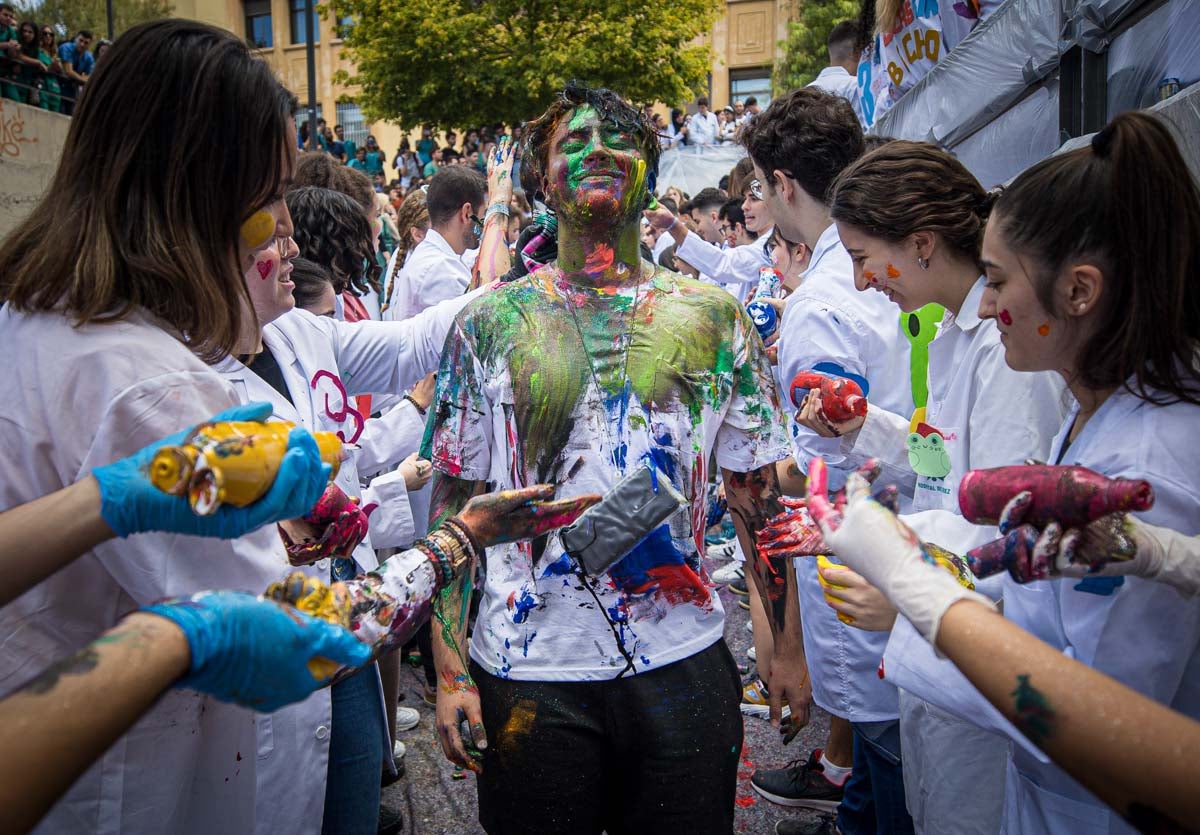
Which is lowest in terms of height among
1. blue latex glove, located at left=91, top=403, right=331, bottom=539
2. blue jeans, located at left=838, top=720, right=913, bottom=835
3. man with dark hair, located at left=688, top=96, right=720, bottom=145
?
blue jeans, located at left=838, top=720, right=913, bottom=835

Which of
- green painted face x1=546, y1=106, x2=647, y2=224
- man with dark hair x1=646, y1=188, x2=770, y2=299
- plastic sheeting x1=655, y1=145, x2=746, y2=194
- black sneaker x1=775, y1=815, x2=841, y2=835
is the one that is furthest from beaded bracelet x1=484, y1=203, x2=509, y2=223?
plastic sheeting x1=655, y1=145, x2=746, y2=194

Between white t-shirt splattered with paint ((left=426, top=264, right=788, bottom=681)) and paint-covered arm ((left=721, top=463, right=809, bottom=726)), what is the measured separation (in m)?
0.09

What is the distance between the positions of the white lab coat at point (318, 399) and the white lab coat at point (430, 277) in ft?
6.52

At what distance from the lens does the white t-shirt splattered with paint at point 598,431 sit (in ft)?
6.52

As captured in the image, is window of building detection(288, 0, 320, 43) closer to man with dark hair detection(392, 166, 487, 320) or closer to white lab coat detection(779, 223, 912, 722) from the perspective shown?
man with dark hair detection(392, 166, 487, 320)

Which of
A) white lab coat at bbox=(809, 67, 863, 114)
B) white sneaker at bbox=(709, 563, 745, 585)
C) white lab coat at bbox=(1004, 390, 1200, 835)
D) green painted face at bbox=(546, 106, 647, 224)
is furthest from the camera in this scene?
white lab coat at bbox=(809, 67, 863, 114)

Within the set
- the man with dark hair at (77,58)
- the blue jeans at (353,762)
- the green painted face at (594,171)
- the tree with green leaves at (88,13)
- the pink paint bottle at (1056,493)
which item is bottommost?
the blue jeans at (353,762)

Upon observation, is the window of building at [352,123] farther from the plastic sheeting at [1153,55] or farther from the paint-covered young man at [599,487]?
the paint-covered young man at [599,487]

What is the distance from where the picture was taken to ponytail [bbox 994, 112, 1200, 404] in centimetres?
163

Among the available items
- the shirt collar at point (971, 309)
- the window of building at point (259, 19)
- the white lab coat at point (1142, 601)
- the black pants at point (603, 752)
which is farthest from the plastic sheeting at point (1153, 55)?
the window of building at point (259, 19)

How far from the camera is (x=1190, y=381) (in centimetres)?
165

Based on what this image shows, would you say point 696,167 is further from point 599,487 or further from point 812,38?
point 599,487

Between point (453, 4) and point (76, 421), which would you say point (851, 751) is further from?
point (453, 4)

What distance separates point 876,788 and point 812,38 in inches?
900
